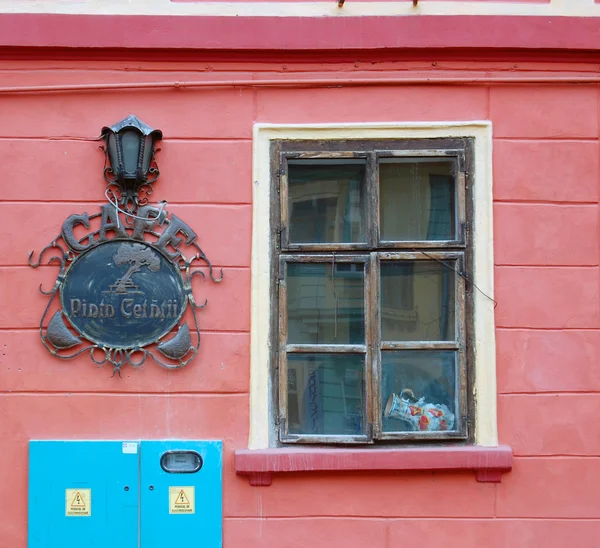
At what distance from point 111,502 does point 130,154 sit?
164 centimetres

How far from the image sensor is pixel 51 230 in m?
3.68

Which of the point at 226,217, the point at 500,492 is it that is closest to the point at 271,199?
the point at 226,217

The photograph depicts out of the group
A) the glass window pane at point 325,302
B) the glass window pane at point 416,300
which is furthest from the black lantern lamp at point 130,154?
the glass window pane at point 416,300

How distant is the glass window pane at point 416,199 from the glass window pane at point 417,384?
59 centimetres

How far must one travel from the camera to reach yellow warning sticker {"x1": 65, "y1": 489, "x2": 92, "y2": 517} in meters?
3.60

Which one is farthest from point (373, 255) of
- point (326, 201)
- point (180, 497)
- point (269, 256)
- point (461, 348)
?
point (180, 497)

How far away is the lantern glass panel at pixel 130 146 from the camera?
3598 millimetres

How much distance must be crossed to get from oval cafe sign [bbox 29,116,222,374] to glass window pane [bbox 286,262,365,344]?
15.9 inches

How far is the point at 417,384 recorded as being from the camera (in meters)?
3.76

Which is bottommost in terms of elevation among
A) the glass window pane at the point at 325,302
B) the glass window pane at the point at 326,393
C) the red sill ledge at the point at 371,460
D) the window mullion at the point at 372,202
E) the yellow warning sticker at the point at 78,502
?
the yellow warning sticker at the point at 78,502

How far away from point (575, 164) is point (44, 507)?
9.92 ft

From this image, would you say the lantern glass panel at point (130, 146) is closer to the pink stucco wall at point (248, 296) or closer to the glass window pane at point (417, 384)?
the pink stucco wall at point (248, 296)

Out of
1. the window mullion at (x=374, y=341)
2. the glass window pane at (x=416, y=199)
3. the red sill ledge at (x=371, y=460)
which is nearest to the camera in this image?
the red sill ledge at (x=371, y=460)

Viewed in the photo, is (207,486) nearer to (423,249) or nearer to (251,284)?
(251,284)
